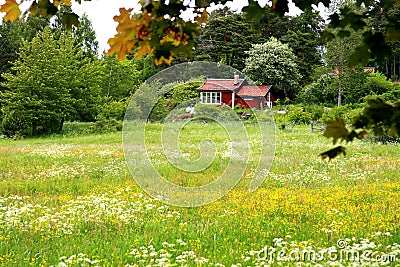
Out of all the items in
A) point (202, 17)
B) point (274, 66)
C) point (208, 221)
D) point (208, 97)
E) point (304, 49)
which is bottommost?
point (208, 221)

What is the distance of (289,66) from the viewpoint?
5550 centimetres

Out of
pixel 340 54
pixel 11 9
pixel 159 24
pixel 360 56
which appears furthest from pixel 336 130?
pixel 340 54

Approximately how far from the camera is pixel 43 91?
36.6m

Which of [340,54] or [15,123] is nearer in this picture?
[15,123]

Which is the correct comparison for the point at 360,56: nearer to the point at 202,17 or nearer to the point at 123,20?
the point at 202,17

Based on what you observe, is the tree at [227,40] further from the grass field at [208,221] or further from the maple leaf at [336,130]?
the maple leaf at [336,130]

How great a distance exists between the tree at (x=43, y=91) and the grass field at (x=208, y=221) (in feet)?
72.1

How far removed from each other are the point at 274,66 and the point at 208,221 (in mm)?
48114

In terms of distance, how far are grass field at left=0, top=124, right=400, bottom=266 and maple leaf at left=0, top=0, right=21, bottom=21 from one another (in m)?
3.63

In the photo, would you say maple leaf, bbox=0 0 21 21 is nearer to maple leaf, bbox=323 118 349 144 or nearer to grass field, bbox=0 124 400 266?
maple leaf, bbox=323 118 349 144

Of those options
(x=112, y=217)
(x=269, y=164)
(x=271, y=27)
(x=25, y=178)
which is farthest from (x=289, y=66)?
(x=112, y=217)

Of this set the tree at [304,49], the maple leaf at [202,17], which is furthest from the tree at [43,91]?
the maple leaf at [202,17]

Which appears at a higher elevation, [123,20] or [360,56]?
[123,20]

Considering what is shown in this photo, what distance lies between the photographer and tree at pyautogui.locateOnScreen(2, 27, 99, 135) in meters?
35.8
